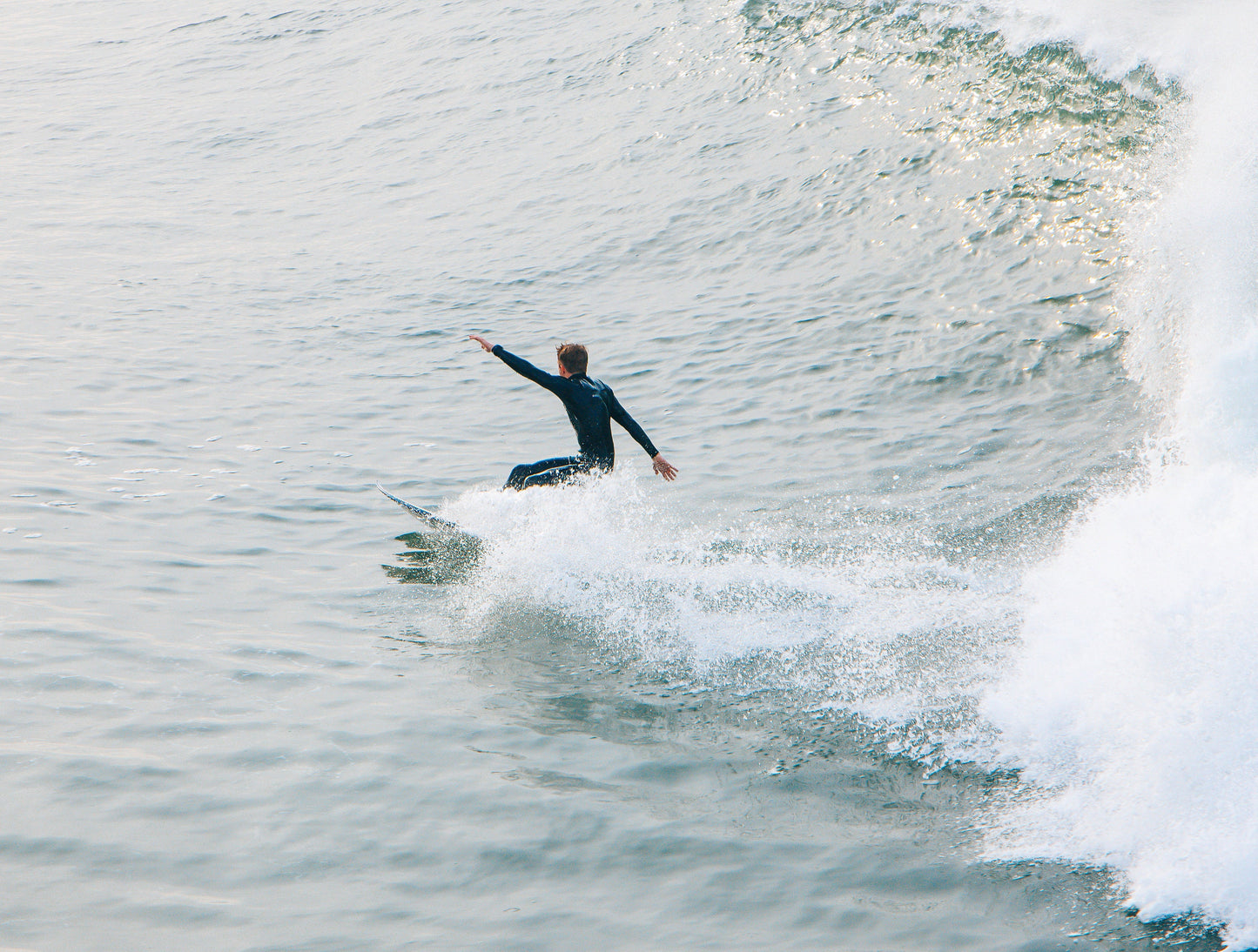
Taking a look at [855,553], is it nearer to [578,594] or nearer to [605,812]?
[578,594]

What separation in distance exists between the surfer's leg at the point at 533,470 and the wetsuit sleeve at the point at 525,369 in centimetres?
61

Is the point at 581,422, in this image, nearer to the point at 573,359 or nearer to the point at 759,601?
the point at 573,359

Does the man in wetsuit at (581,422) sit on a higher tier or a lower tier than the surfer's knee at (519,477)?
higher

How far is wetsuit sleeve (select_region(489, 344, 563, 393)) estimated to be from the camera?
838cm

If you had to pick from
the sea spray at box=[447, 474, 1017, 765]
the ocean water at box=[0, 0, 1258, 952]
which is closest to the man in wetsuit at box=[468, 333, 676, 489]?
the sea spray at box=[447, 474, 1017, 765]

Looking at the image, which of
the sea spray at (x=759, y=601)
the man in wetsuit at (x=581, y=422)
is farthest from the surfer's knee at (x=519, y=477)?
the sea spray at (x=759, y=601)

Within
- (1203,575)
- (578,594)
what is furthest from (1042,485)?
(578,594)

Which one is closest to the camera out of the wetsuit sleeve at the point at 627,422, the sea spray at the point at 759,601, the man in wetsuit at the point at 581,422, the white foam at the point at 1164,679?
the white foam at the point at 1164,679

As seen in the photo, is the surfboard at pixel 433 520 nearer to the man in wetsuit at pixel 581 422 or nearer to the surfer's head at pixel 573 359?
the man in wetsuit at pixel 581 422

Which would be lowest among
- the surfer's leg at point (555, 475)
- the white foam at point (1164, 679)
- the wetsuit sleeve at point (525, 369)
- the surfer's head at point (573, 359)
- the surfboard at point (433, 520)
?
the white foam at point (1164, 679)

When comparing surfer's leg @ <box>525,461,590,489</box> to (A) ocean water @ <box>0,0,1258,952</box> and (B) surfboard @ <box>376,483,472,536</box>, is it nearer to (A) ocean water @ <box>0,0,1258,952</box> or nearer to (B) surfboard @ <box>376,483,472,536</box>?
(A) ocean water @ <box>0,0,1258,952</box>

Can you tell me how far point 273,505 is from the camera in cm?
1002

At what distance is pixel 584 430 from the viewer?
29.2 feet

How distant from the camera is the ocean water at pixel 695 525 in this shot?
4773 millimetres
